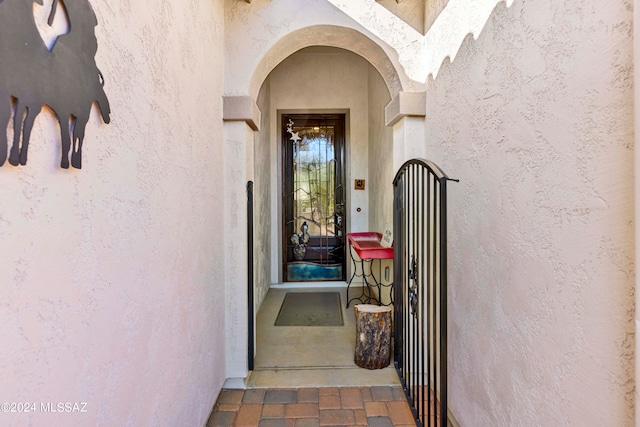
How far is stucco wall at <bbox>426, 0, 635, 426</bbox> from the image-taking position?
32.9 inches

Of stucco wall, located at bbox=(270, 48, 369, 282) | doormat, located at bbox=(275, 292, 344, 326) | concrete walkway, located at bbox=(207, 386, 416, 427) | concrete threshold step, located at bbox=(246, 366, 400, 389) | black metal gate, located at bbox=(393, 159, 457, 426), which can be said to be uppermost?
stucco wall, located at bbox=(270, 48, 369, 282)

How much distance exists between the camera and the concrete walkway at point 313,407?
1899 millimetres

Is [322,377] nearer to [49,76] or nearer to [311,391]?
[311,391]

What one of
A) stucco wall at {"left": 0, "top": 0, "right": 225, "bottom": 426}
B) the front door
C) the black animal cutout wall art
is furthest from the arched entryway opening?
the black animal cutout wall art

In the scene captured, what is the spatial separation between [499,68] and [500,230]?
2.13 feet

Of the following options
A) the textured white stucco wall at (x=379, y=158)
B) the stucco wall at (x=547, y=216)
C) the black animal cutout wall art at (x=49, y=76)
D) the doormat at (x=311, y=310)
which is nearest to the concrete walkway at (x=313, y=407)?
the stucco wall at (x=547, y=216)

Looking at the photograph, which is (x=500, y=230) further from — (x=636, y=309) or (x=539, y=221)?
(x=636, y=309)

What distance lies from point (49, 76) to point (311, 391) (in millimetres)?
2118

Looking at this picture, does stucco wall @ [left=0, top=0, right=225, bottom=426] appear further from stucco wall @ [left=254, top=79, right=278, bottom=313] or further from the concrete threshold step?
stucco wall @ [left=254, top=79, right=278, bottom=313]

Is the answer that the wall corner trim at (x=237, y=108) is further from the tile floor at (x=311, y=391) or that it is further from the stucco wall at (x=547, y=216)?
the tile floor at (x=311, y=391)

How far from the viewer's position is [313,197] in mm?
4645

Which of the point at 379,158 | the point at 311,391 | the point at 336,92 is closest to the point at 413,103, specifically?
the point at 379,158

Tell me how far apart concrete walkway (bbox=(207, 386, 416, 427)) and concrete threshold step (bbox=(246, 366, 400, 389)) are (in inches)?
1.8

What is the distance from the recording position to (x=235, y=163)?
220 cm
